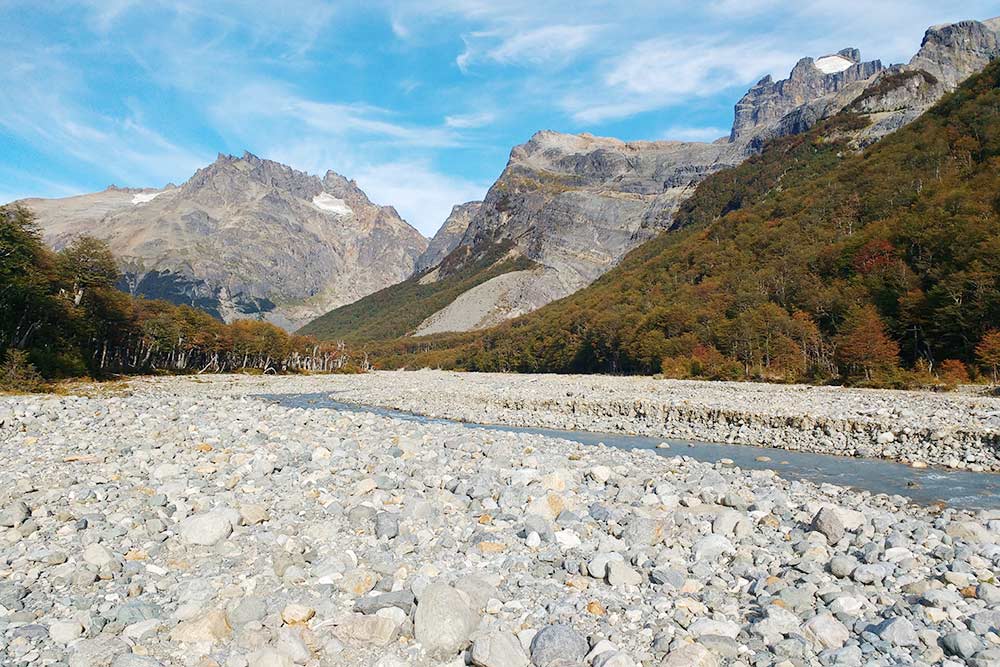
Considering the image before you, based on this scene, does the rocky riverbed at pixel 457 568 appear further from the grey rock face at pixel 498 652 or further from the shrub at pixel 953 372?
the shrub at pixel 953 372

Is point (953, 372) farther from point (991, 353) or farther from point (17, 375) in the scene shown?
point (17, 375)

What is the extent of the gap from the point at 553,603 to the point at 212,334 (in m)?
115

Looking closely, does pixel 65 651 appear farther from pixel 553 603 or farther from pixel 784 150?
pixel 784 150

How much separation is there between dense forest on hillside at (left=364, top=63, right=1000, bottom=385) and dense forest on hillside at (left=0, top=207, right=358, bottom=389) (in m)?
63.6

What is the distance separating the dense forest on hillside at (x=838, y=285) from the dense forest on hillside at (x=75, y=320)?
6355 cm

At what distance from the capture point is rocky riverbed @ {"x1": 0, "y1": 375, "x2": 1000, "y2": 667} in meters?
5.54

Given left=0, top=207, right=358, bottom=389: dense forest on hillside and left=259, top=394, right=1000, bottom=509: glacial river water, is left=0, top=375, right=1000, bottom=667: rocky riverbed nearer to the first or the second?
left=259, top=394, right=1000, bottom=509: glacial river water

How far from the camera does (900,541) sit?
26.6ft

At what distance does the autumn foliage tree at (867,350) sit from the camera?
4824cm

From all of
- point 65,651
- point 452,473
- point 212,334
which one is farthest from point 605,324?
point 65,651

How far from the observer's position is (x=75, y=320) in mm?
57188

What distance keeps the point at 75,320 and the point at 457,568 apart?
64697 mm

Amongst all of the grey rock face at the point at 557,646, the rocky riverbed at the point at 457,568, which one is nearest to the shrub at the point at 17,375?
the rocky riverbed at the point at 457,568

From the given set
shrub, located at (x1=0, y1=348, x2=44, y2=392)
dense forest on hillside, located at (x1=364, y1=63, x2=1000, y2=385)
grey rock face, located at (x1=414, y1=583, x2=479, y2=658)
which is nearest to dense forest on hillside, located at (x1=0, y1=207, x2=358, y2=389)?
shrub, located at (x1=0, y1=348, x2=44, y2=392)
